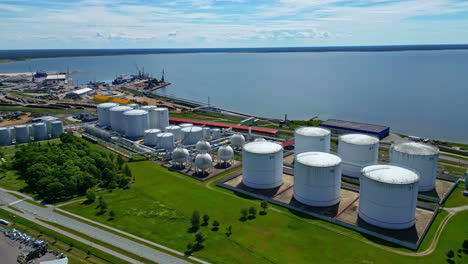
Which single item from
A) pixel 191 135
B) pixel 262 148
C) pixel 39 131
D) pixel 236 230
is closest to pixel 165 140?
pixel 191 135

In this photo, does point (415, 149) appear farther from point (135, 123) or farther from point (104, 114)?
point (104, 114)

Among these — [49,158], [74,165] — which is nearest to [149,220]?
[74,165]

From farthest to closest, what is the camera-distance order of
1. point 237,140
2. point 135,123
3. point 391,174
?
point 135,123 → point 237,140 → point 391,174

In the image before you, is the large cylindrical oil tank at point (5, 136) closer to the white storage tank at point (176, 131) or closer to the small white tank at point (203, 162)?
the white storage tank at point (176, 131)

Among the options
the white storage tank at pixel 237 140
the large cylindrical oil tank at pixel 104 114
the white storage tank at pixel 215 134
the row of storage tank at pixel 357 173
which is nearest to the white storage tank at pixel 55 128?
the large cylindrical oil tank at pixel 104 114

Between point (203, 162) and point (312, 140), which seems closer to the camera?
point (203, 162)

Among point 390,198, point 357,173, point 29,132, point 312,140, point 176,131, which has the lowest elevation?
point 357,173

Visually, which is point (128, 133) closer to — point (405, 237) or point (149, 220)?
point (149, 220)
